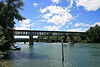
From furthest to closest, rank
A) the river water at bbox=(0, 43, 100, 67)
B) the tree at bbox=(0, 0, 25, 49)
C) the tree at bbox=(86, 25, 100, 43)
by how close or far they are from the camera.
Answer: the tree at bbox=(86, 25, 100, 43)
the tree at bbox=(0, 0, 25, 49)
the river water at bbox=(0, 43, 100, 67)

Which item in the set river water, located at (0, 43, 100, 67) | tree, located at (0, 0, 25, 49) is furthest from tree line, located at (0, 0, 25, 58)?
river water, located at (0, 43, 100, 67)

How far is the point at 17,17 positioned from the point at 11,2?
4568mm

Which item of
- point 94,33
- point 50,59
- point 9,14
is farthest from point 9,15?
point 94,33

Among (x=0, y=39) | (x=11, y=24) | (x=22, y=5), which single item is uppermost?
(x=22, y=5)

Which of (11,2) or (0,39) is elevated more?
(11,2)

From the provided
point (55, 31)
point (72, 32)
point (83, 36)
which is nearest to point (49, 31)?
point (55, 31)

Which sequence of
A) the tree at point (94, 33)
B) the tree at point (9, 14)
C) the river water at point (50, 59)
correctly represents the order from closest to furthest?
1. the river water at point (50, 59)
2. the tree at point (9, 14)
3. the tree at point (94, 33)

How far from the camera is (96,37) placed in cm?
17562

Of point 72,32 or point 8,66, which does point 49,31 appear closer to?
point 72,32

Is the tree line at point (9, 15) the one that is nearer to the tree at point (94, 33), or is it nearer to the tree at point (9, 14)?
the tree at point (9, 14)

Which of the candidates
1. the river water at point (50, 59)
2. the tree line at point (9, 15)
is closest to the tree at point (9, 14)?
the tree line at point (9, 15)

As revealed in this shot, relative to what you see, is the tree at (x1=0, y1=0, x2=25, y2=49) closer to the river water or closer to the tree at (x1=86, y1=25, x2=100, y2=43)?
the river water

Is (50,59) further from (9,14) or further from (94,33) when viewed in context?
(94,33)

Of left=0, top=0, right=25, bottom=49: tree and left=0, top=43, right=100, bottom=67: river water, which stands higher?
left=0, top=0, right=25, bottom=49: tree
